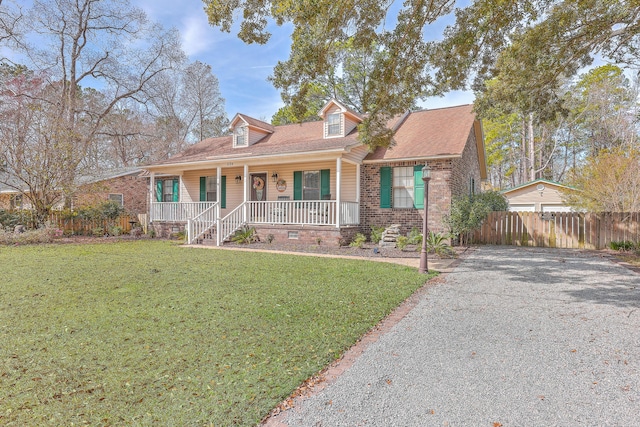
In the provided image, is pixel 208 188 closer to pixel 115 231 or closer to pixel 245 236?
pixel 115 231

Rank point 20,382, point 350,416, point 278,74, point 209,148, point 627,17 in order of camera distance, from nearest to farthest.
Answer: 1. point 350,416
2. point 20,382
3. point 627,17
4. point 278,74
5. point 209,148

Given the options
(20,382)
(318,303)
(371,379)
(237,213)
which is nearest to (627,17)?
(318,303)

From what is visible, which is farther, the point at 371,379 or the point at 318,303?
the point at 318,303

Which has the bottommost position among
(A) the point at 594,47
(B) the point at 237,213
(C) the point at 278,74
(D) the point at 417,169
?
(B) the point at 237,213

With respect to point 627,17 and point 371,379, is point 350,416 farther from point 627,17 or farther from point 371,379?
point 627,17

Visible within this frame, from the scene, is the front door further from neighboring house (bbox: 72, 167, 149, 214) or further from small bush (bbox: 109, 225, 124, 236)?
neighboring house (bbox: 72, 167, 149, 214)

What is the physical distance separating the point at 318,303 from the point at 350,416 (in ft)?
8.23

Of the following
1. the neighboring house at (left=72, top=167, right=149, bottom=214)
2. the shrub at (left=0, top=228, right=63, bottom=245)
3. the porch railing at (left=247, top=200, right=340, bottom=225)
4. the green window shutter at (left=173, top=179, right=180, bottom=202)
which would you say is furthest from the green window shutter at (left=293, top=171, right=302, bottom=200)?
the shrub at (left=0, top=228, right=63, bottom=245)

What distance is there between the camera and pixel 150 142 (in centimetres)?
2758

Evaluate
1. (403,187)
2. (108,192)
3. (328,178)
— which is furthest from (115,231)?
(403,187)

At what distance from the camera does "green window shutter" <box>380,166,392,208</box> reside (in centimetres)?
1242

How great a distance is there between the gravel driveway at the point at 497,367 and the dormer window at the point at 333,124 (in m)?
9.87

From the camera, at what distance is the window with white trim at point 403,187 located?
40.2 feet

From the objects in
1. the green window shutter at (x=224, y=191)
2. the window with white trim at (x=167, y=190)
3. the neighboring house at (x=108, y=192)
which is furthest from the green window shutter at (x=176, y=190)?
the green window shutter at (x=224, y=191)
